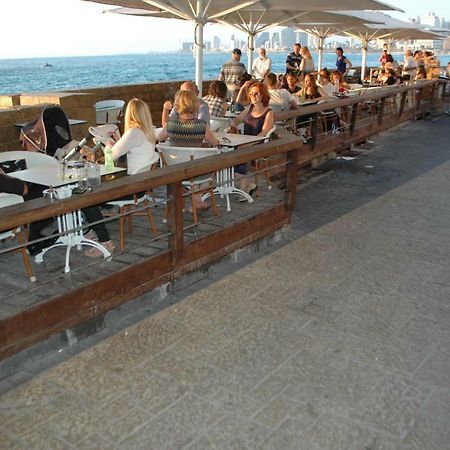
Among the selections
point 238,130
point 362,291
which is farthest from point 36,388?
point 238,130

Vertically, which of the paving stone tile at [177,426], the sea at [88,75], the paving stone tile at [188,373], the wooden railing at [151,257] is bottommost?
the sea at [88,75]

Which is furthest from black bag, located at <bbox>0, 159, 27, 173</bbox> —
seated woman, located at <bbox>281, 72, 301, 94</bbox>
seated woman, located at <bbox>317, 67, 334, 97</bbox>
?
seated woman, located at <bbox>317, 67, 334, 97</bbox>

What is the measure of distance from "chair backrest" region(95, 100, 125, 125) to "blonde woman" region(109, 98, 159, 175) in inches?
152

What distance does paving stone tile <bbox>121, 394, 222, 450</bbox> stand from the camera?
2.72 meters

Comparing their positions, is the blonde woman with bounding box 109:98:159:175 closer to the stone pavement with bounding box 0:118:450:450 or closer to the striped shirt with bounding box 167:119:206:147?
the striped shirt with bounding box 167:119:206:147

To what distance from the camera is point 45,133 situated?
16.5ft

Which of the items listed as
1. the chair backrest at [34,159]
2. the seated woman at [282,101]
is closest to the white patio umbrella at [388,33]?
the seated woman at [282,101]

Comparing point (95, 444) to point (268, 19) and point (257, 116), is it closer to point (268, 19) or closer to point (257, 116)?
point (257, 116)

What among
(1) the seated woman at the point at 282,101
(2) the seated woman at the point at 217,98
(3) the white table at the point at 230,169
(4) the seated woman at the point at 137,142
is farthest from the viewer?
(1) the seated woman at the point at 282,101

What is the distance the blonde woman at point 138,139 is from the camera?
15.7ft

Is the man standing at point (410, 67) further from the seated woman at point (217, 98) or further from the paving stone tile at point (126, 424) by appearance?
the paving stone tile at point (126, 424)

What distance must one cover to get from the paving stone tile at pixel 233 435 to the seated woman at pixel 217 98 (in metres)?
5.29

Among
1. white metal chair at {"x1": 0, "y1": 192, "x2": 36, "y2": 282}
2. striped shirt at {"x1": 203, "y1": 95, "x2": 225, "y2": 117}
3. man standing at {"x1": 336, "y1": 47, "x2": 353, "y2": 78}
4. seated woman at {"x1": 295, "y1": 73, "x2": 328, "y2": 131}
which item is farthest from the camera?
man standing at {"x1": 336, "y1": 47, "x2": 353, "y2": 78}

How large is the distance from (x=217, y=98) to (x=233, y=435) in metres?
5.58
